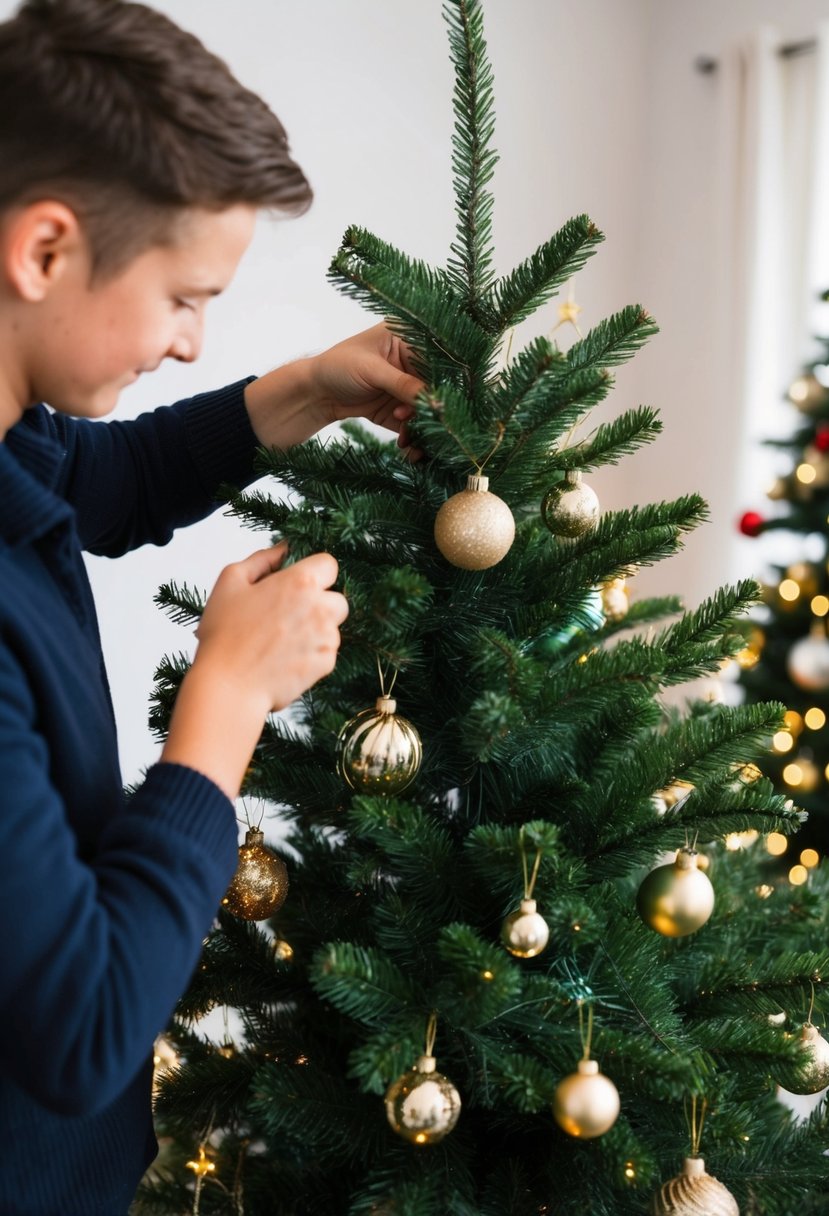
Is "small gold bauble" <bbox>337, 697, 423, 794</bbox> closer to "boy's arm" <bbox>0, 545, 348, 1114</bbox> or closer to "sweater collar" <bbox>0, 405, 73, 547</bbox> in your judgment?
"boy's arm" <bbox>0, 545, 348, 1114</bbox>

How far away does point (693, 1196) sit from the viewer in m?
0.72

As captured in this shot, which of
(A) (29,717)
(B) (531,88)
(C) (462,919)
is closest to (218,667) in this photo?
(A) (29,717)

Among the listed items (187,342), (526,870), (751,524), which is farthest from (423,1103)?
(751,524)

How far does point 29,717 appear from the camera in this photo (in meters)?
0.61

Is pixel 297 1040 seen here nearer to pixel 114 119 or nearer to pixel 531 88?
pixel 114 119

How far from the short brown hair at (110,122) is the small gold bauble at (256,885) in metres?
0.46

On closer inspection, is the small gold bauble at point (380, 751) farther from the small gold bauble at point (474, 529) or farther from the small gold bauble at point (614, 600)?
the small gold bauble at point (614, 600)

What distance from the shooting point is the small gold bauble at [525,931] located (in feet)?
2.29

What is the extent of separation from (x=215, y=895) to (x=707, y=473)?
8.74 feet

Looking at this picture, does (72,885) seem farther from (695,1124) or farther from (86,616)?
(695,1124)

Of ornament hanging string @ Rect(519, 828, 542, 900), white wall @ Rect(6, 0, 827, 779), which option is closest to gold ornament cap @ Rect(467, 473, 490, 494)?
ornament hanging string @ Rect(519, 828, 542, 900)

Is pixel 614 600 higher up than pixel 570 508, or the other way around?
pixel 614 600

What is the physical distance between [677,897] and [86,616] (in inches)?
18.6

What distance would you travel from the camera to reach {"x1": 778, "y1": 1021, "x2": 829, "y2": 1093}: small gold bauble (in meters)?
0.81
